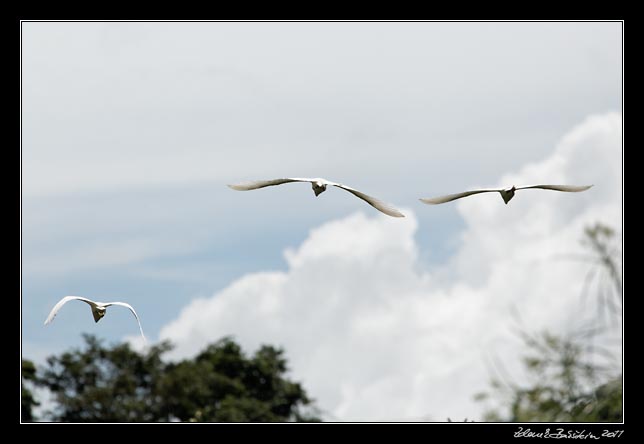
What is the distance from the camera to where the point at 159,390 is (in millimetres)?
25656

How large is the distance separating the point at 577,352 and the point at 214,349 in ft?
71.7

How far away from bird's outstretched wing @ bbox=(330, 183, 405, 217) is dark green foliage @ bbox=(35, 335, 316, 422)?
1848cm

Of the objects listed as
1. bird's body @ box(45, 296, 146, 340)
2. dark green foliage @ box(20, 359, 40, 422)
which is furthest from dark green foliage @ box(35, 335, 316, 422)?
bird's body @ box(45, 296, 146, 340)

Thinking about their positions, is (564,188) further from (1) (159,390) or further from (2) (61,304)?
(1) (159,390)

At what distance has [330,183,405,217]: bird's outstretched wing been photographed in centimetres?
577

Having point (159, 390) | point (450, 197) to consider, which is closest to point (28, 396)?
point (159, 390)

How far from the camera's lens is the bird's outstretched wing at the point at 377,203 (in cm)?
577

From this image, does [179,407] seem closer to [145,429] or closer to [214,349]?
[214,349]

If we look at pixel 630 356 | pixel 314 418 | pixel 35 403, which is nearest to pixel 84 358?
pixel 35 403

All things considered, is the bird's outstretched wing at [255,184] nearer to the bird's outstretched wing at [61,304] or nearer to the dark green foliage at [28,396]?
the bird's outstretched wing at [61,304]

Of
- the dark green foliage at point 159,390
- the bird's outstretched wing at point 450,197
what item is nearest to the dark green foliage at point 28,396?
the dark green foliage at point 159,390

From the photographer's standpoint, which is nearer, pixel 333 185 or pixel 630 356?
pixel 333 185

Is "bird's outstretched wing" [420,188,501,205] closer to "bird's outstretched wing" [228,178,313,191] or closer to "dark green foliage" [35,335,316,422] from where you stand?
"bird's outstretched wing" [228,178,313,191]

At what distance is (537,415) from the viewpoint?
24.0 ft
